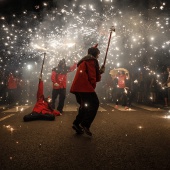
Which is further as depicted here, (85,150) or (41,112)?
(41,112)

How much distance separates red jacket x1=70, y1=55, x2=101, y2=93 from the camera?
505 cm

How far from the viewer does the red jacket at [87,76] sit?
505 cm

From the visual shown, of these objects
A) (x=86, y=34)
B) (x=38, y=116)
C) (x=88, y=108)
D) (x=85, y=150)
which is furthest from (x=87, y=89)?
(x=86, y=34)

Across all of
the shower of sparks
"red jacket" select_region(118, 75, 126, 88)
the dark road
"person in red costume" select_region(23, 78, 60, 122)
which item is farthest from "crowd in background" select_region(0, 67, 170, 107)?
the dark road

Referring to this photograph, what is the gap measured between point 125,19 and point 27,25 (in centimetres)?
820

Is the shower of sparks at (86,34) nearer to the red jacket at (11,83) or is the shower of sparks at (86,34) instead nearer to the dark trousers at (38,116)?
the red jacket at (11,83)

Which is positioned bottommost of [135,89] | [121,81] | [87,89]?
[135,89]

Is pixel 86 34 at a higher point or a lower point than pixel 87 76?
higher

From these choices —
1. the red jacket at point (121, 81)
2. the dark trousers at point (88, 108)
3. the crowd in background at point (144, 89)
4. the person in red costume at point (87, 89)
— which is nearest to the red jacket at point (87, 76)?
the person in red costume at point (87, 89)

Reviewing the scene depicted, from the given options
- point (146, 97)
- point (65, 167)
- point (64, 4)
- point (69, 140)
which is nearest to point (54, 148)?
point (69, 140)

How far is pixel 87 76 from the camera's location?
5.10 meters

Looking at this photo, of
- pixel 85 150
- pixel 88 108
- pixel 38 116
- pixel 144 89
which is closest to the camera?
pixel 85 150

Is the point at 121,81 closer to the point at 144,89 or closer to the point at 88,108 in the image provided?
the point at 144,89

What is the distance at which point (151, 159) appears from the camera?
328 cm
